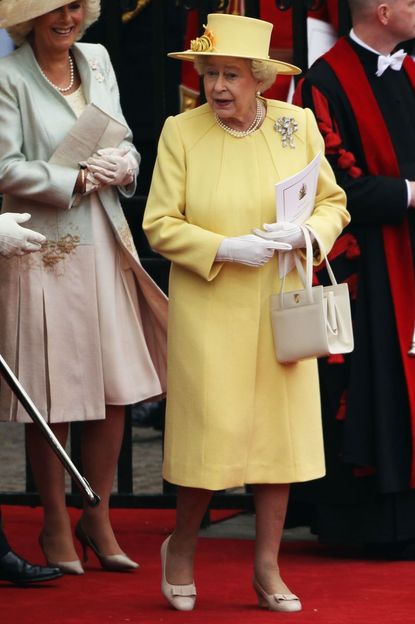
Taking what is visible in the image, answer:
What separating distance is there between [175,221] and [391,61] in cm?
130

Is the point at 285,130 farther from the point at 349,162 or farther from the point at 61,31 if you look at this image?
the point at 61,31

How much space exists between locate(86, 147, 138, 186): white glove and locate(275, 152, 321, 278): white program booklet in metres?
0.79

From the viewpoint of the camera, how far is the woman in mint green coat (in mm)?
5695

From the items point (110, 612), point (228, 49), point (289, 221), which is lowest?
point (110, 612)

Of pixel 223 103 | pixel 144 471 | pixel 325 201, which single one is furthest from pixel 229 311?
pixel 144 471

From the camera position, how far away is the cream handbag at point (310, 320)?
16.4ft

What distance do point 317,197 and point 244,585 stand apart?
4.14ft

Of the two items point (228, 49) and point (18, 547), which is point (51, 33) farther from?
point (18, 547)

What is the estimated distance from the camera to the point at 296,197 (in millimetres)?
Result: 5086

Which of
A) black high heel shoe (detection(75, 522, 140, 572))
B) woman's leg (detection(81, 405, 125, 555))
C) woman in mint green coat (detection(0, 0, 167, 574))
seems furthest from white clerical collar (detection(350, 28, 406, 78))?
black high heel shoe (detection(75, 522, 140, 572))

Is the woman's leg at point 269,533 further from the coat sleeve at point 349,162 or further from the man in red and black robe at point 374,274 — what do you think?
the coat sleeve at point 349,162

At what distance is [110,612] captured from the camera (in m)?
5.16

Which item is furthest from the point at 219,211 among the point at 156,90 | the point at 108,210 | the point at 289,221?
the point at 156,90

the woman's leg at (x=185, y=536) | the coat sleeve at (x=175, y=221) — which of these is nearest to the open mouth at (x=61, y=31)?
the coat sleeve at (x=175, y=221)
